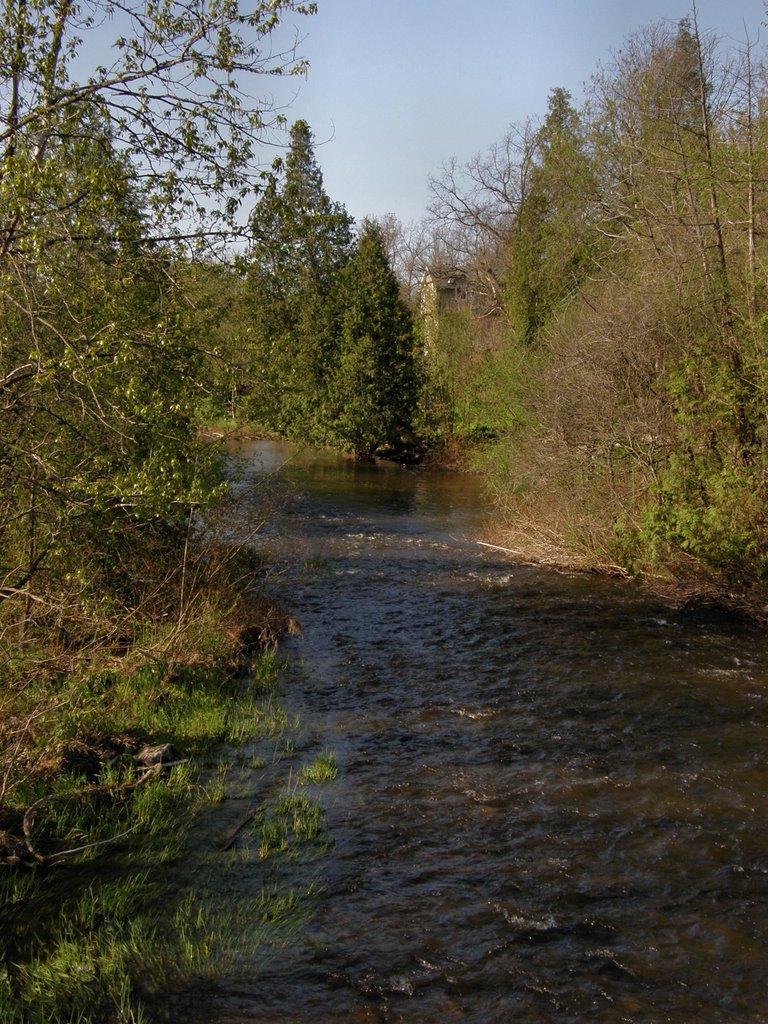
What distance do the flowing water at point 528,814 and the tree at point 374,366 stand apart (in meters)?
23.4

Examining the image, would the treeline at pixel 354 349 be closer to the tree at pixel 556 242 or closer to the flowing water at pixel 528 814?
the tree at pixel 556 242

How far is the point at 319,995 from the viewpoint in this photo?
5.12 metres

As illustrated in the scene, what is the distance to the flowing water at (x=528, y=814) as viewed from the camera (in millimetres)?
5258

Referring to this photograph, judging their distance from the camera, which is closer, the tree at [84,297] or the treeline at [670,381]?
the tree at [84,297]

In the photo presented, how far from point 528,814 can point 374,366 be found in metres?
31.7

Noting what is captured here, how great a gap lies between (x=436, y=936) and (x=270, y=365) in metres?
6.80

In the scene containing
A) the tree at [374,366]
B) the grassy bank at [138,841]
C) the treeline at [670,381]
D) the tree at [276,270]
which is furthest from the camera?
the tree at [374,366]

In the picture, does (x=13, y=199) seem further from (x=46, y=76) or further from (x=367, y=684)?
(x=367, y=684)

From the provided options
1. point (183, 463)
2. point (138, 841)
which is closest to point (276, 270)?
point (183, 463)

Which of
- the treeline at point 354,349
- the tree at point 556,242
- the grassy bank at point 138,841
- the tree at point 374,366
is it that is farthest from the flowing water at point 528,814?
the tree at point 374,366

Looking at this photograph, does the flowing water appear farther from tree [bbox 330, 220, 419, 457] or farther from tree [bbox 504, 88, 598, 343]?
tree [bbox 330, 220, 419, 457]

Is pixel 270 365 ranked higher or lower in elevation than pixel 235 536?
higher

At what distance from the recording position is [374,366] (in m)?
37.8

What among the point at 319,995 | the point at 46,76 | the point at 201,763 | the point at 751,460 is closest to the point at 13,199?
the point at 46,76
